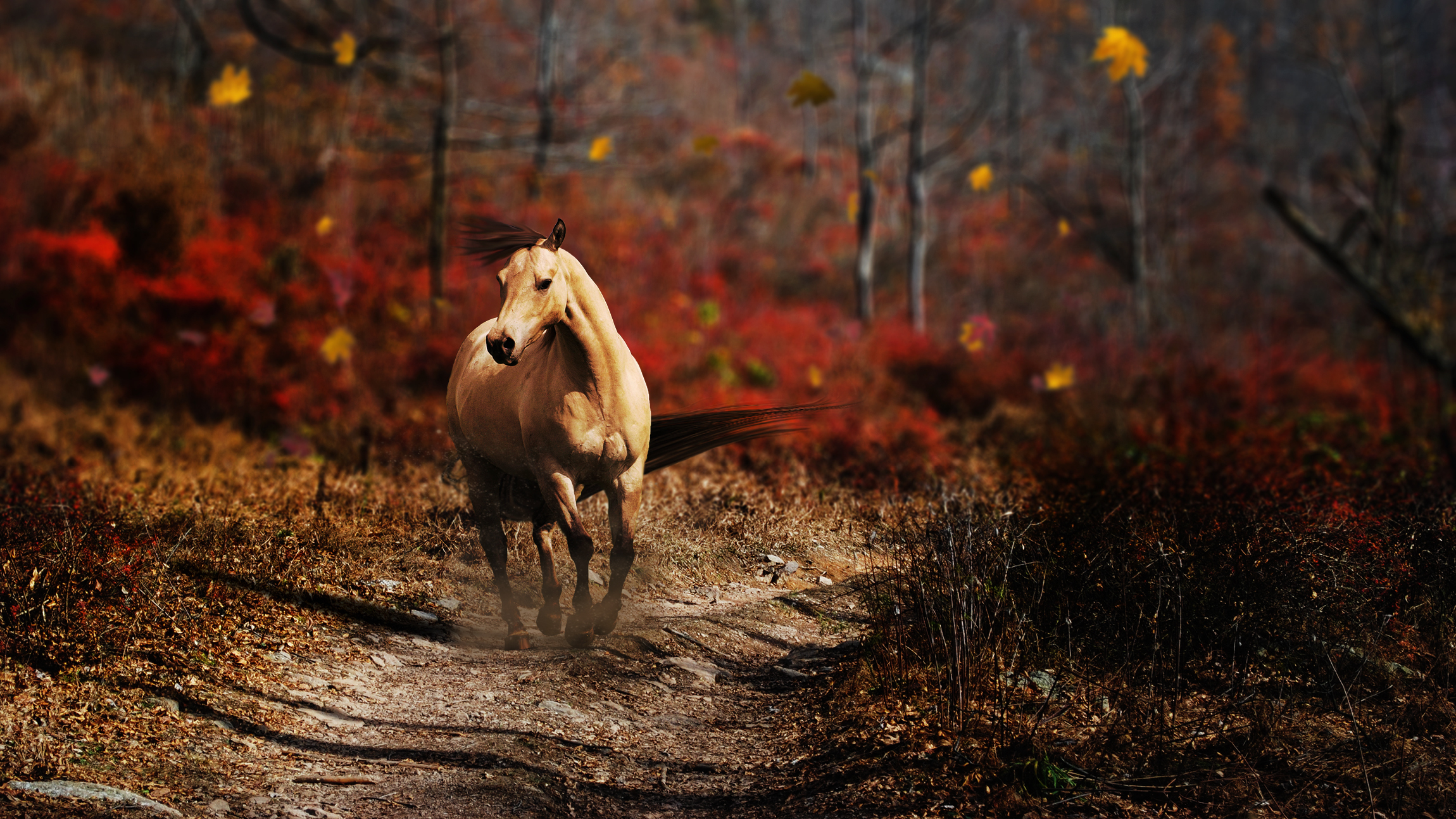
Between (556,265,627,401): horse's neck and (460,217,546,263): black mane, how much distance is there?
0.91ft

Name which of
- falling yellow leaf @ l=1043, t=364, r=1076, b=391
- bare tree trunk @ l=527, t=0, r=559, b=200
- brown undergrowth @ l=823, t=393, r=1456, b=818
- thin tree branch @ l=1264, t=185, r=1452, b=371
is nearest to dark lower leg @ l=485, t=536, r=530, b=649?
brown undergrowth @ l=823, t=393, r=1456, b=818

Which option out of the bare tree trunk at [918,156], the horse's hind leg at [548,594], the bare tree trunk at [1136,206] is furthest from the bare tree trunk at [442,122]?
the bare tree trunk at [1136,206]

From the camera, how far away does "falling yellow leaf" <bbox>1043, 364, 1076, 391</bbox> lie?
14.6 meters

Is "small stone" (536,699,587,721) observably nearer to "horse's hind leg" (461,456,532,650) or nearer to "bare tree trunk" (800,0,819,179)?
"horse's hind leg" (461,456,532,650)

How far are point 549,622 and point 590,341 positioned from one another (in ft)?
5.45

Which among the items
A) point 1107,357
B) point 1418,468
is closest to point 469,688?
point 1418,468

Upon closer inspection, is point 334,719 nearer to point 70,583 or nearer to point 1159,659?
point 70,583

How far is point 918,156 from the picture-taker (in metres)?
18.1

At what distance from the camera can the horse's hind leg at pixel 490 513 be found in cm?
543

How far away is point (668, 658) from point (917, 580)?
1.43m

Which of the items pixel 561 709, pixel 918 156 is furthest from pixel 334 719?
pixel 918 156

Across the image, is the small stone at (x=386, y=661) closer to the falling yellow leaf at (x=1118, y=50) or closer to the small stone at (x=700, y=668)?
the small stone at (x=700, y=668)

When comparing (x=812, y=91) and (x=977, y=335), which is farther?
(x=977, y=335)

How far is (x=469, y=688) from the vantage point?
4.61 meters
